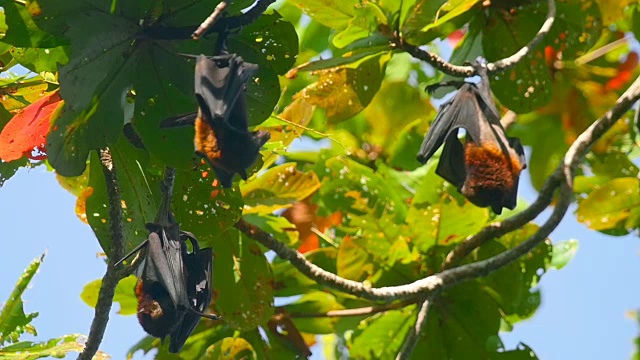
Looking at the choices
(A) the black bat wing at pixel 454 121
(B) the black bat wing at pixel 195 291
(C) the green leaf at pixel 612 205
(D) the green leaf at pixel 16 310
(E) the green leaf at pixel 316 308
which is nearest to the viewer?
(B) the black bat wing at pixel 195 291

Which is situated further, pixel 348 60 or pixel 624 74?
pixel 624 74

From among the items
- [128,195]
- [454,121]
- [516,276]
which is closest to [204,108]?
[128,195]

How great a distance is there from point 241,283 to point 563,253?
156 cm

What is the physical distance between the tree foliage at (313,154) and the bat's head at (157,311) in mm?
335

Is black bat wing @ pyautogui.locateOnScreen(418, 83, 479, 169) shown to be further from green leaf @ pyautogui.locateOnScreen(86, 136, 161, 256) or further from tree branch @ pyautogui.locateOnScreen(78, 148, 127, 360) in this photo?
tree branch @ pyautogui.locateOnScreen(78, 148, 127, 360)

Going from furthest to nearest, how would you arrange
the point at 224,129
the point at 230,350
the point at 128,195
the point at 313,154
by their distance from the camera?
the point at 313,154, the point at 230,350, the point at 128,195, the point at 224,129

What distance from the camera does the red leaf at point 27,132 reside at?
7.93 ft

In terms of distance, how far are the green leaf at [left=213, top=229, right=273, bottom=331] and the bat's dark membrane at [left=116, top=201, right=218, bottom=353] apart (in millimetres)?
917

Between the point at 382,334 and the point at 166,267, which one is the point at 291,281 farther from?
the point at 166,267

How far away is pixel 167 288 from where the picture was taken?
2369 millimetres

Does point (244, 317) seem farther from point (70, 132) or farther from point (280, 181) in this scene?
point (70, 132)

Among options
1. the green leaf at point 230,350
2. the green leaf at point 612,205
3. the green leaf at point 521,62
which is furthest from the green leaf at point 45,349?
the green leaf at point 612,205

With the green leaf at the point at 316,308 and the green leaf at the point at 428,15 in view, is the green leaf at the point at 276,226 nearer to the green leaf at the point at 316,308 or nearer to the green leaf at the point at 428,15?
the green leaf at the point at 316,308

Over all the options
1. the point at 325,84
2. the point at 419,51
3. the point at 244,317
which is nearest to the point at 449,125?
the point at 419,51
